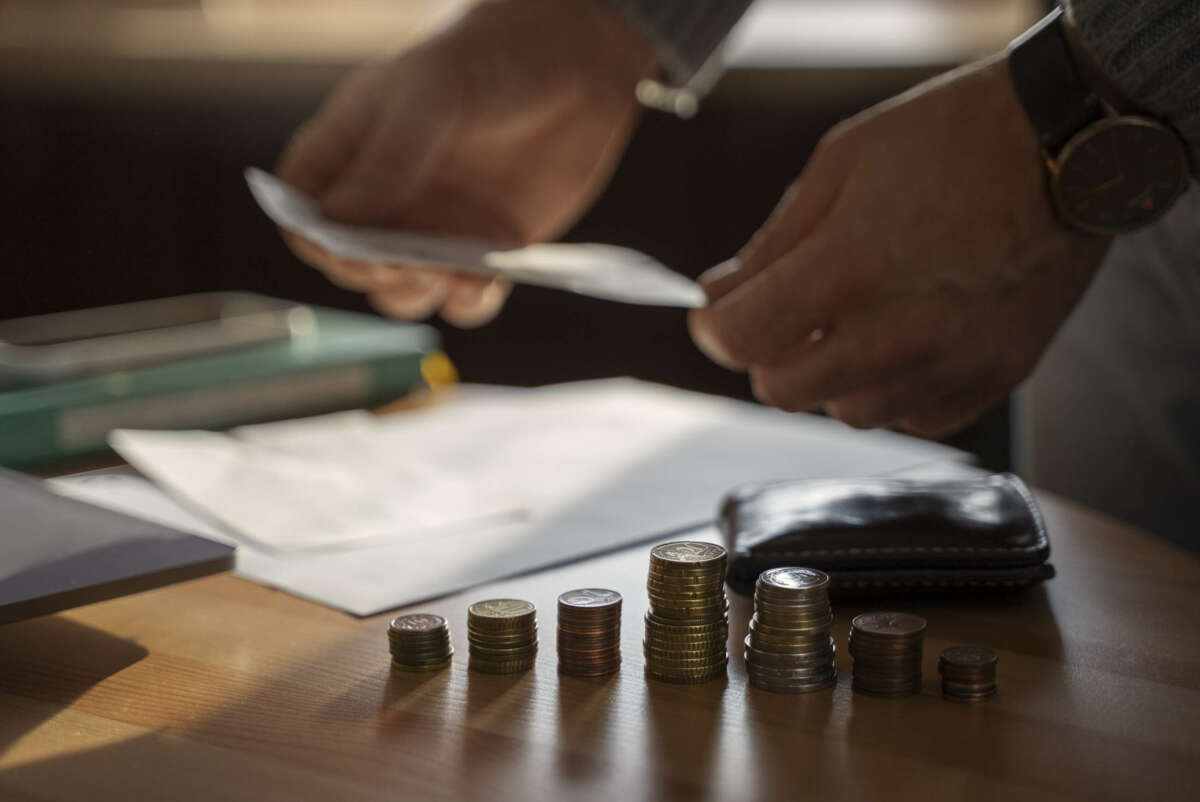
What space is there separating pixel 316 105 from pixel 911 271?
2.37 meters

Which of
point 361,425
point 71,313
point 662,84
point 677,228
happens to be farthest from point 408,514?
point 677,228

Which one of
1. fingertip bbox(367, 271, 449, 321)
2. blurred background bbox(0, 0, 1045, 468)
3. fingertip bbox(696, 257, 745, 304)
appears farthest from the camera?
blurred background bbox(0, 0, 1045, 468)

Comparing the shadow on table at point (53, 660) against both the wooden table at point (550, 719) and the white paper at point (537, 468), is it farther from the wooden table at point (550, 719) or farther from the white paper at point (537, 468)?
the white paper at point (537, 468)

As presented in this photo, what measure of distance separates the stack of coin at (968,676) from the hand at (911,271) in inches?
13.0

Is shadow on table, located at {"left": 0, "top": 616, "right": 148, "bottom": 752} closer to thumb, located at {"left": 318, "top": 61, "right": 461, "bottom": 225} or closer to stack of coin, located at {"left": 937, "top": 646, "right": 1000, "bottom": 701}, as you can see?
stack of coin, located at {"left": 937, "top": 646, "right": 1000, "bottom": 701}

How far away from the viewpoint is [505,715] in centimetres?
66

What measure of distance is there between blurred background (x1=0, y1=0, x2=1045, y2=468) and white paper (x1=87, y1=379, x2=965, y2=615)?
4.83ft

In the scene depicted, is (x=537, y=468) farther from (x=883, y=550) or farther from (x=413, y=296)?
(x=883, y=550)

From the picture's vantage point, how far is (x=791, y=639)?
0.69 meters

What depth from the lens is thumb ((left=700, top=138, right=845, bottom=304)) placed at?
37.3 inches

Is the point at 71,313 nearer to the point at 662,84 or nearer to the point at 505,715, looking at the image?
the point at 662,84

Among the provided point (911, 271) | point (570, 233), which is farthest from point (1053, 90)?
point (570, 233)

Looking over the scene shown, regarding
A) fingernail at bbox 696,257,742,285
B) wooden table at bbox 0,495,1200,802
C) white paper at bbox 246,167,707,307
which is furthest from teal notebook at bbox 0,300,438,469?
fingernail at bbox 696,257,742,285

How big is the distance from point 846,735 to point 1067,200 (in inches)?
17.7
